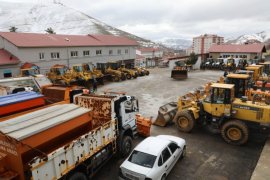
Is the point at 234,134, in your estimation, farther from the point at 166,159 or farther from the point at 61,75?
the point at 61,75

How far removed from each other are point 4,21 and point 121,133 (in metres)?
218

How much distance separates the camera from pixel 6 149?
5684 mm

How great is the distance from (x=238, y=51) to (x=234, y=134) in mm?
35737

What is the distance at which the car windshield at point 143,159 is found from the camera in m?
7.10

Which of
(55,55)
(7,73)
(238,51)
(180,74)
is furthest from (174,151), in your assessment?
(238,51)

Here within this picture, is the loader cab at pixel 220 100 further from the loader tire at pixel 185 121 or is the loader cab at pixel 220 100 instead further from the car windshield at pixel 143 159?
the car windshield at pixel 143 159

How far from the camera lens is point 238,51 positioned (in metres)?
40.9

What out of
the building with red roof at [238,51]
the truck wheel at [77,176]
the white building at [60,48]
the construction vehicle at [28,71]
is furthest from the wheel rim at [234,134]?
the building with red roof at [238,51]

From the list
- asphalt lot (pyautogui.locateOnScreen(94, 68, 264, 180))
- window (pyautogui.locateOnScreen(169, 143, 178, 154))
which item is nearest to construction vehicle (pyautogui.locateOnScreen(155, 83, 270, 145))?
asphalt lot (pyautogui.locateOnScreen(94, 68, 264, 180))

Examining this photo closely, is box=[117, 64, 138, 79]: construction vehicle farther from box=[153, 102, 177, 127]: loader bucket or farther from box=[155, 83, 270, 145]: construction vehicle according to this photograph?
box=[155, 83, 270, 145]: construction vehicle

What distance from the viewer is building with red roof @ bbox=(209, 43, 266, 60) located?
131ft

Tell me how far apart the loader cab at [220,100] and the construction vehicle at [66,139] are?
408 cm

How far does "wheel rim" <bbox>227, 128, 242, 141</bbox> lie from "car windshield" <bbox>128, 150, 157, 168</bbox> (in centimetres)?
489

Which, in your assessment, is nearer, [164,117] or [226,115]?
[226,115]
